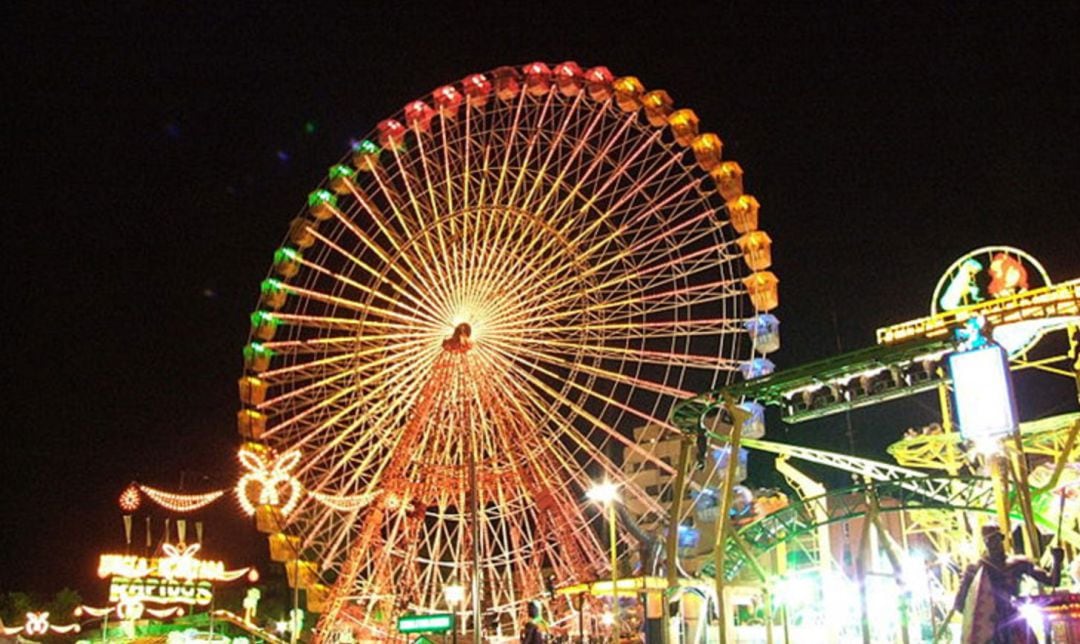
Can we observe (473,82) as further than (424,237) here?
Yes

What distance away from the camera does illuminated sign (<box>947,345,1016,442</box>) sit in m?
14.1

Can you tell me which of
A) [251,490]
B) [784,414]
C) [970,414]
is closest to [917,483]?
[784,414]

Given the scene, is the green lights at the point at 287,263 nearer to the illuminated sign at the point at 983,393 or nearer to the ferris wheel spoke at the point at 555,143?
the ferris wheel spoke at the point at 555,143

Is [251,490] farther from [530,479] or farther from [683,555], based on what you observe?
[683,555]

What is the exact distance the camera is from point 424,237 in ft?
96.8

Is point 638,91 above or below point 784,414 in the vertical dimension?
above

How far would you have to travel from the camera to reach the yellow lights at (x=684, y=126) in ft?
98.6

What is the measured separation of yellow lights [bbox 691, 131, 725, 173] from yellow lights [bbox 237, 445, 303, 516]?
14803mm

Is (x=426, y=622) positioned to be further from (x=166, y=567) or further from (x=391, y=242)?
(x=166, y=567)

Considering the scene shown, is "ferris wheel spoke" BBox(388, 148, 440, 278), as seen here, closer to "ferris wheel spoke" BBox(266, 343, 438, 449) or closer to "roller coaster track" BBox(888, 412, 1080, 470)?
"ferris wheel spoke" BBox(266, 343, 438, 449)

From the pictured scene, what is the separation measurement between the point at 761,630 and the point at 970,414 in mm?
14885

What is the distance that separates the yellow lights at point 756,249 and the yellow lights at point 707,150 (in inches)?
96.7

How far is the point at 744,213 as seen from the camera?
1144 inches

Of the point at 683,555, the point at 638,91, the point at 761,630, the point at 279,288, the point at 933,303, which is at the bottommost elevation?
the point at 761,630
